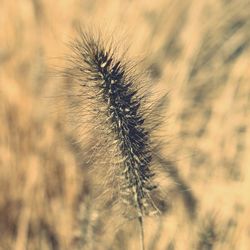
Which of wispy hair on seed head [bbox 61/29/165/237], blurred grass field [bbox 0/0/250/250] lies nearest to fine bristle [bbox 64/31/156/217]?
wispy hair on seed head [bbox 61/29/165/237]

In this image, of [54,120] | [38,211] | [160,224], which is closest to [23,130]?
[54,120]

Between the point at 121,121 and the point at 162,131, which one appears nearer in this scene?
the point at 121,121

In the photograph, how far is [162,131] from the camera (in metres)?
1.76

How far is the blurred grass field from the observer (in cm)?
179

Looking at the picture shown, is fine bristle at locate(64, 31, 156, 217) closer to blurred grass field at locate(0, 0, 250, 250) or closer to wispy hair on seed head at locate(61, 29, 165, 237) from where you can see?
wispy hair on seed head at locate(61, 29, 165, 237)

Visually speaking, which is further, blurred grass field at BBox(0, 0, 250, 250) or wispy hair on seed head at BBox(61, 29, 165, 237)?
blurred grass field at BBox(0, 0, 250, 250)

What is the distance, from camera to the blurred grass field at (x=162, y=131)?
5.86ft

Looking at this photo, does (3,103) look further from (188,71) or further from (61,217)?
(188,71)

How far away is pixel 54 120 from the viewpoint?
1.84m

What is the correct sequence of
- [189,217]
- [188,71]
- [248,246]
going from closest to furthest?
[248,246] < [189,217] < [188,71]

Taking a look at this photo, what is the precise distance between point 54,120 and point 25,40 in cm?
27

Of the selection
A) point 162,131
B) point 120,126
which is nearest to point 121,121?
point 120,126

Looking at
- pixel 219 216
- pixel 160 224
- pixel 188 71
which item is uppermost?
pixel 188 71

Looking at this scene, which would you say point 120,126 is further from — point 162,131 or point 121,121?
point 162,131
